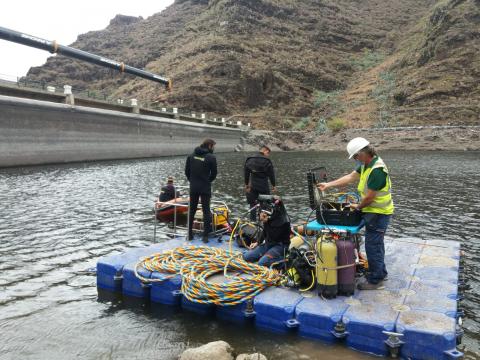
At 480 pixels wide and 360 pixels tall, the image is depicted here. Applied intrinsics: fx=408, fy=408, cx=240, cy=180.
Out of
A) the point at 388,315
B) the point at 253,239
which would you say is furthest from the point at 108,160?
the point at 388,315

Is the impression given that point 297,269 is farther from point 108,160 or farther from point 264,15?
point 264,15

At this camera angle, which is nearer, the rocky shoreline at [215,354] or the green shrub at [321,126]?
the rocky shoreline at [215,354]

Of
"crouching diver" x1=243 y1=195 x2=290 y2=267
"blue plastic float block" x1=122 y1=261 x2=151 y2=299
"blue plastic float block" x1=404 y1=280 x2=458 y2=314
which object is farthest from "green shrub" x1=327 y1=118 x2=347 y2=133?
"blue plastic float block" x1=122 y1=261 x2=151 y2=299

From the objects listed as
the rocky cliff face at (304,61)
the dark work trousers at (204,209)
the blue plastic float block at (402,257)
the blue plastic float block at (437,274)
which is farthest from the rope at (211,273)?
the rocky cliff face at (304,61)

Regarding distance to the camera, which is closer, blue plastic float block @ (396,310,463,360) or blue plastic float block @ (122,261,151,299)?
blue plastic float block @ (396,310,463,360)

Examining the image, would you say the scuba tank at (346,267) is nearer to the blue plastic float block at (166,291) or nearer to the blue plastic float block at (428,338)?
the blue plastic float block at (428,338)

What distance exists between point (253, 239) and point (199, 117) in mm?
62647

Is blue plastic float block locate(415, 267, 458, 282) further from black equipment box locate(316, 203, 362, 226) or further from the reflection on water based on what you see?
black equipment box locate(316, 203, 362, 226)

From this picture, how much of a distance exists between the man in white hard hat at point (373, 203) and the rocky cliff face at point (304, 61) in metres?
66.0

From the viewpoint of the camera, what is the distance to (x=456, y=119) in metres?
64.8

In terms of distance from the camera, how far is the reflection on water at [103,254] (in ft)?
21.5

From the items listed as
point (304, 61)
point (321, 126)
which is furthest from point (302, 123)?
point (304, 61)

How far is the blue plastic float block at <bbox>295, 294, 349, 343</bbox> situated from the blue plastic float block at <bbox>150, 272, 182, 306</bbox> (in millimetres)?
→ 2455

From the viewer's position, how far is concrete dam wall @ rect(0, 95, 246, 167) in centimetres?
3534
